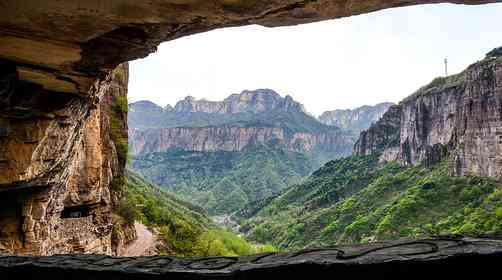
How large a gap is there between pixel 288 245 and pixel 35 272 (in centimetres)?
5932

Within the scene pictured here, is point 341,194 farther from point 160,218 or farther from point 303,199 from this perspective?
point 160,218

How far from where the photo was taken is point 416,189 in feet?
183

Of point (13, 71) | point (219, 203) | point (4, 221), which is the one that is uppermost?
point (13, 71)

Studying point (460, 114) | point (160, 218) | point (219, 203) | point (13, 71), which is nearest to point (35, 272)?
point (13, 71)

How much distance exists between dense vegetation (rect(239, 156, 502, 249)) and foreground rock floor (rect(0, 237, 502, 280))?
122 feet

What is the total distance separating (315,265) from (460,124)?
6810 cm

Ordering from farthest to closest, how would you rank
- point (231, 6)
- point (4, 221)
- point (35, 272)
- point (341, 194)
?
point (341, 194)
point (4, 221)
point (231, 6)
point (35, 272)

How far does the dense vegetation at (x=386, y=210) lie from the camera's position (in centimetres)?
4262

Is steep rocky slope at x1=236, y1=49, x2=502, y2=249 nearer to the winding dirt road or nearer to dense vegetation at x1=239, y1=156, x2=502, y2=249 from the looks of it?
dense vegetation at x1=239, y1=156, x2=502, y2=249

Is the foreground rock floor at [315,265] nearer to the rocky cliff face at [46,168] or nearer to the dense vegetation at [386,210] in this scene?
the rocky cliff face at [46,168]

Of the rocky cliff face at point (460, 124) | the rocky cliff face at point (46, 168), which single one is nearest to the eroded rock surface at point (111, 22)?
the rocky cliff face at point (46, 168)

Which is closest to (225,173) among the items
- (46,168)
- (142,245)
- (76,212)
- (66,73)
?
(142,245)

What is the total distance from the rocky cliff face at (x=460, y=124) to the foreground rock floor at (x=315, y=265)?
57410 millimetres

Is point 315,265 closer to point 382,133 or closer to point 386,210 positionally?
point 386,210
